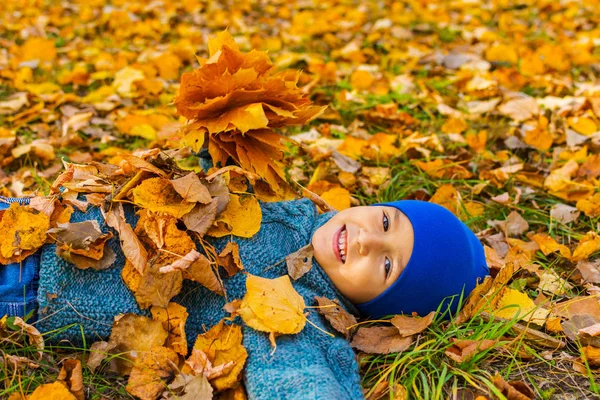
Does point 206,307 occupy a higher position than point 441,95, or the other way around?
point 206,307

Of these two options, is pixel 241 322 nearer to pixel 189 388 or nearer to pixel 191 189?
pixel 189 388

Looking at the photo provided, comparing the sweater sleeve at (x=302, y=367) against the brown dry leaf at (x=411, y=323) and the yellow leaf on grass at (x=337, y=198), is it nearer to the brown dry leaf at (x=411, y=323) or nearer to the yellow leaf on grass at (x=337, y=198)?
the brown dry leaf at (x=411, y=323)

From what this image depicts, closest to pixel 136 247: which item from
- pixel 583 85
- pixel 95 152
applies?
pixel 95 152

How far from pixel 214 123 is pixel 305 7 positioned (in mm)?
4403

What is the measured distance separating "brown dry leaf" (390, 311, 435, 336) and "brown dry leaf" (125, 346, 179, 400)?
68 centimetres

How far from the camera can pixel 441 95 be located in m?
3.72

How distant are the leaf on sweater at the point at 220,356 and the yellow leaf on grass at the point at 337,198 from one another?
889mm

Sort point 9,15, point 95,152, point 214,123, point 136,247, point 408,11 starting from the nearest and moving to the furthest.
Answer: point 136,247 < point 214,123 < point 95,152 < point 9,15 < point 408,11

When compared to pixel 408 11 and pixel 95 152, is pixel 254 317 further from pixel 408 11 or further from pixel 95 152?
pixel 408 11

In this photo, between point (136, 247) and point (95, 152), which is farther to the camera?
point (95, 152)

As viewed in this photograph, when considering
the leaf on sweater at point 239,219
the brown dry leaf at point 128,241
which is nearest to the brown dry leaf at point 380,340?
the leaf on sweater at point 239,219

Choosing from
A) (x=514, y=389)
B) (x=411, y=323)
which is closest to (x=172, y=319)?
(x=411, y=323)

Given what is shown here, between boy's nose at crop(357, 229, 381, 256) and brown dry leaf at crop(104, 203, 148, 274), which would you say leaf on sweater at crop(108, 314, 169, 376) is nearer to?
brown dry leaf at crop(104, 203, 148, 274)

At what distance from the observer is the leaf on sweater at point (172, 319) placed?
172cm
